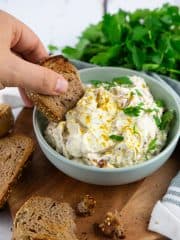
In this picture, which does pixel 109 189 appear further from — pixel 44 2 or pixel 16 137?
pixel 44 2

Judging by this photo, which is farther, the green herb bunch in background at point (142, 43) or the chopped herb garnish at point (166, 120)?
the green herb bunch in background at point (142, 43)

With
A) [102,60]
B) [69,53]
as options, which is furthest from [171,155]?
[69,53]

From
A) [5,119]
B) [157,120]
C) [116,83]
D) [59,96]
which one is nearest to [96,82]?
[116,83]

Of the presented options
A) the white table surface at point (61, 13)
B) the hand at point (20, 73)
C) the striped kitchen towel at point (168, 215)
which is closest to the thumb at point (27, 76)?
the hand at point (20, 73)

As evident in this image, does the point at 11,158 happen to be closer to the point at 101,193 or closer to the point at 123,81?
the point at 101,193

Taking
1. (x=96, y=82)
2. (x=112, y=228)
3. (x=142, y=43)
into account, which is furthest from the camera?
(x=142, y=43)

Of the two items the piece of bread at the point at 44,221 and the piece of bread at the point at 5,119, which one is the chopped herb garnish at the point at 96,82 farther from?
the piece of bread at the point at 44,221

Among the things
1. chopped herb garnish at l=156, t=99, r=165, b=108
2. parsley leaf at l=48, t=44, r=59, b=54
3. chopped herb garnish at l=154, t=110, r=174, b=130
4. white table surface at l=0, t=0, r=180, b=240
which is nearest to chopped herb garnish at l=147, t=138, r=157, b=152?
chopped herb garnish at l=154, t=110, r=174, b=130
